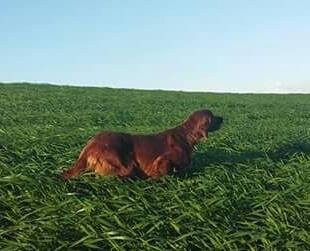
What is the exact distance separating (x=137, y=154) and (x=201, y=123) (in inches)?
51.9

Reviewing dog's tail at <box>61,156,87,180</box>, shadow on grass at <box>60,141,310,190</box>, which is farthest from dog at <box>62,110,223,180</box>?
shadow on grass at <box>60,141,310,190</box>

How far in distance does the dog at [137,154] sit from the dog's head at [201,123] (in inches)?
0.5

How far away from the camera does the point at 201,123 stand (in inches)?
342

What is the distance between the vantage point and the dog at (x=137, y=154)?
292 inches

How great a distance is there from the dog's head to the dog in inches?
0.5

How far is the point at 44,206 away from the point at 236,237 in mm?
1877

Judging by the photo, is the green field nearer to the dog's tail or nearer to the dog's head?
the dog's tail

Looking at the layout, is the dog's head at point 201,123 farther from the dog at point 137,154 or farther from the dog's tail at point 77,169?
Answer: the dog's tail at point 77,169

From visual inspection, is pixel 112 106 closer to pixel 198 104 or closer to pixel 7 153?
pixel 198 104

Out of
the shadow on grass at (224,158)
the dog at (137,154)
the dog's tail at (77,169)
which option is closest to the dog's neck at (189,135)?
the dog at (137,154)

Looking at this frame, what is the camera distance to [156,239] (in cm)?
542

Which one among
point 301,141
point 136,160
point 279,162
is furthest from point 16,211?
point 301,141

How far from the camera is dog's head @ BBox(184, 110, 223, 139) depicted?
859 centimetres

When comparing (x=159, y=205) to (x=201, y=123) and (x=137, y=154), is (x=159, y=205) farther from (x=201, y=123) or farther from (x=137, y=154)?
(x=201, y=123)
